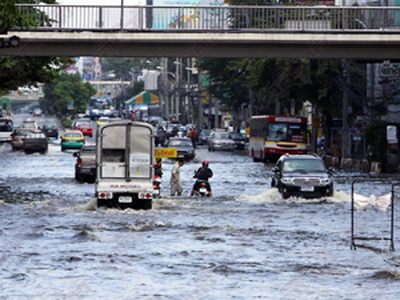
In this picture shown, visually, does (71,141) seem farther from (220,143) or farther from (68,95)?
(68,95)

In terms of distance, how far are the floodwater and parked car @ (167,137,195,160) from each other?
2599 centimetres

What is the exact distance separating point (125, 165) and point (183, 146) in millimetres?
34756

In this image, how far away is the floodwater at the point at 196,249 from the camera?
1520 centimetres

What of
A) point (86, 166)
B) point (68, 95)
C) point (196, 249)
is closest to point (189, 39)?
point (86, 166)

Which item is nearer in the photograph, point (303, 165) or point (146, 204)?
point (146, 204)

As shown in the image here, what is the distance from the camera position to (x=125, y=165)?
29.3 metres

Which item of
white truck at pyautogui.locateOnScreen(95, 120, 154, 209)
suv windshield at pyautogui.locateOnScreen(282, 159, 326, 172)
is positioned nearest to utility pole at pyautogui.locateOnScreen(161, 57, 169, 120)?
suv windshield at pyautogui.locateOnScreen(282, 159, 326, 172)

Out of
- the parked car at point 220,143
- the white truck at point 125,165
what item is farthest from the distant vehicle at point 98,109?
the white truck at point 125,165

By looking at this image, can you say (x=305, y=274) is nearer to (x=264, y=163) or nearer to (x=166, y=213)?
(x=166, y=213)

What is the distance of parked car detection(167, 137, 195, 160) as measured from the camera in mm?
62438

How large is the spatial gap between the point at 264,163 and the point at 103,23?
23785 millimetres

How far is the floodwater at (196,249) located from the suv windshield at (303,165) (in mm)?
1032

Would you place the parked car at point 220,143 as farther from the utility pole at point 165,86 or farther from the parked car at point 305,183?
the utility pole at point 165,86

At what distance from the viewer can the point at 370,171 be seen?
5400 cm
